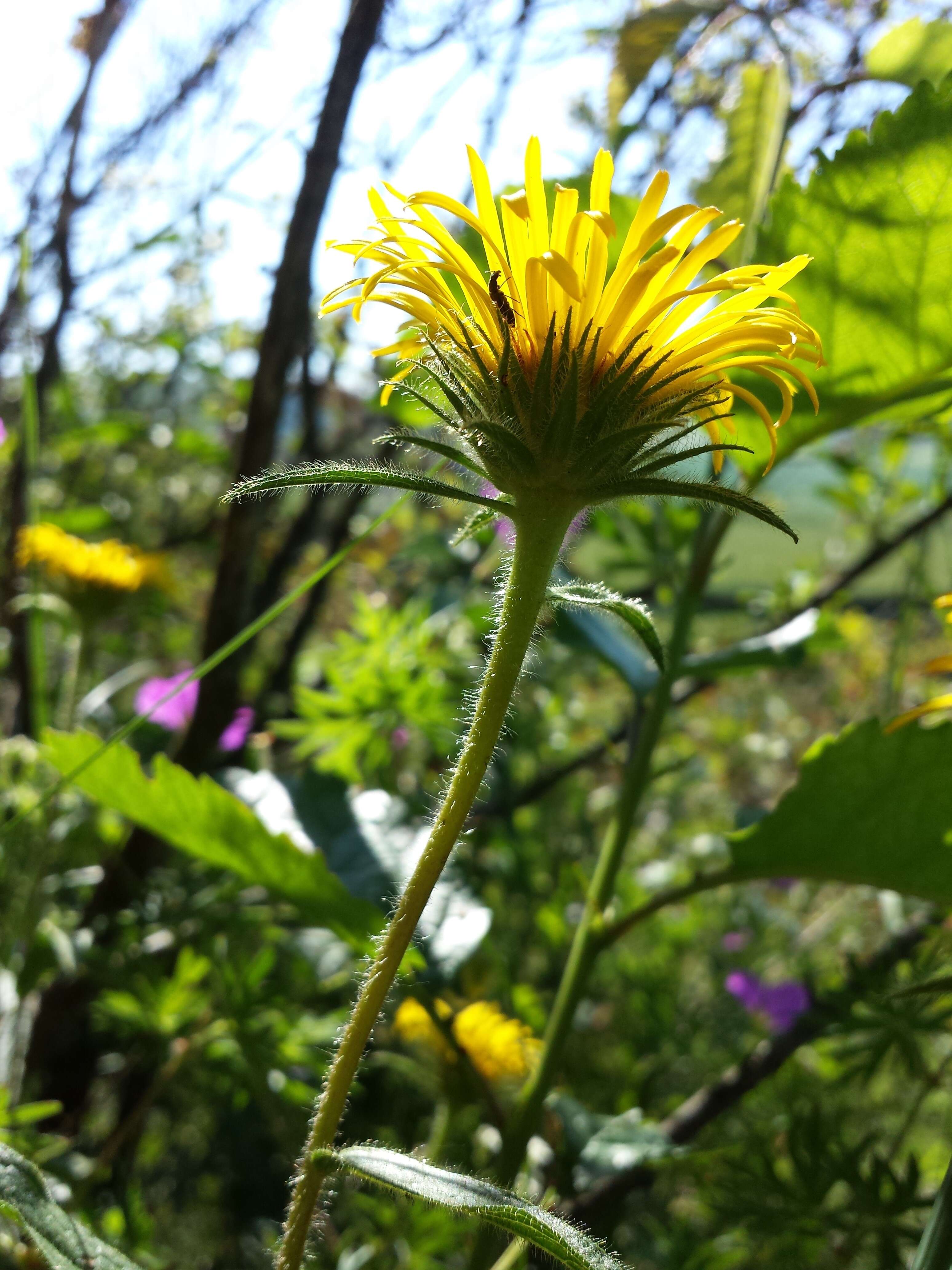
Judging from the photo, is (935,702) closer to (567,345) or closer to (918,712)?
(918,712)

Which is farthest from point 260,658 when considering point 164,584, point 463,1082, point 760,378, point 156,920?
point 760,378

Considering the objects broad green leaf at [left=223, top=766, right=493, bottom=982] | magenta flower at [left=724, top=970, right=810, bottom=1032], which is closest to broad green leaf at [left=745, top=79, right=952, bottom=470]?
broad green leaf at [left=223, top=766, right=493, bottom=982]

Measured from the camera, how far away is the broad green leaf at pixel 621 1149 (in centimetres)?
54

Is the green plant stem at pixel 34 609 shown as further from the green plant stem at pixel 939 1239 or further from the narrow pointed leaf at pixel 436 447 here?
the green plant stem at pixel 939 1239

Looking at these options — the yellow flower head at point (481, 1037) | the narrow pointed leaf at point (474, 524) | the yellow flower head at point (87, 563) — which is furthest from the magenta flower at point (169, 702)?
the narrow pointed leaf at point (474, 524)

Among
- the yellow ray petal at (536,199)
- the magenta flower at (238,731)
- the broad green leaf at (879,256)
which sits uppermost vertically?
the broad green leaf at (879,256)

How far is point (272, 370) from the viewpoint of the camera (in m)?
0.75

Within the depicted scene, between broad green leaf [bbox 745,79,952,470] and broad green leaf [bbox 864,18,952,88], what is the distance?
0.18m

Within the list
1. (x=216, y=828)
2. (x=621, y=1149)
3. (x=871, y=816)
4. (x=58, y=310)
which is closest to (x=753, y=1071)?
(x=621, y=1149)

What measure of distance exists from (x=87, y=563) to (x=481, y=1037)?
0.62 meters

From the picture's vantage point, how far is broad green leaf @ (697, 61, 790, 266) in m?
0.60

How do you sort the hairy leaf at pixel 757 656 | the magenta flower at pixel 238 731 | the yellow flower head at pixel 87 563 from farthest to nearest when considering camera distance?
the yellow flower head at pixel 87 563
the magenta flower at pixel 238 731
the hairy leaf at pixel 757 656

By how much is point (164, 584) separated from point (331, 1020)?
20.3 inches

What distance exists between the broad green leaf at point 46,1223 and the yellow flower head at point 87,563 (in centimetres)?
71
